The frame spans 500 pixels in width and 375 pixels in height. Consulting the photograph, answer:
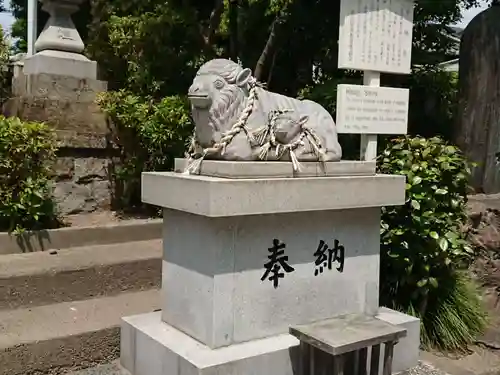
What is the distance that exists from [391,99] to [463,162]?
746mm

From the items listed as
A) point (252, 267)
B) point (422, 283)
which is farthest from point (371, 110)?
point (252, 267)

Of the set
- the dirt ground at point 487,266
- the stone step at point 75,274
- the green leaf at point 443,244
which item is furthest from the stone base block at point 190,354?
the dirt ground at point 487,266

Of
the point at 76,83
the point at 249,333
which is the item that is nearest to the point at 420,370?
the point at 249,333

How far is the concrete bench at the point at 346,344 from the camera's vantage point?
2.82 meters

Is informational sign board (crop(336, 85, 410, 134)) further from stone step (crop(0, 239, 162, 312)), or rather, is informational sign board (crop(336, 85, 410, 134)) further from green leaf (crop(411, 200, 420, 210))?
stone step (crop(0, 239, 162, 312))

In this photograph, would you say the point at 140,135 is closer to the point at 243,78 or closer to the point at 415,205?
the point at 243,78

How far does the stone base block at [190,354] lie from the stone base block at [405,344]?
0.80m

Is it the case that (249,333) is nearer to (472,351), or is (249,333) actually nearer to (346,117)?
(346,117)

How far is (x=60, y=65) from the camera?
5.69 m

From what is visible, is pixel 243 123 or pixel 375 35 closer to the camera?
pixel 243 123

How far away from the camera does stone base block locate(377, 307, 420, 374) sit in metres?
3.53

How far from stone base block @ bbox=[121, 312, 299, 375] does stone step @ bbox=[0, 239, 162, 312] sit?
2.37 feet

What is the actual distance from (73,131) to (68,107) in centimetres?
28

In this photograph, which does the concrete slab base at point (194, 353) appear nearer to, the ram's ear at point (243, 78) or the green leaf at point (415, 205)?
the green leaf at point (415, 205)
